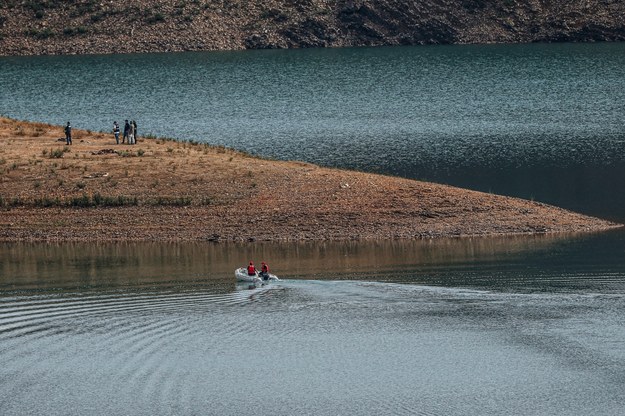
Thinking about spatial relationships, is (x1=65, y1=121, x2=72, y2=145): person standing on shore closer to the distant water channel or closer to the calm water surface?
the distant water channel

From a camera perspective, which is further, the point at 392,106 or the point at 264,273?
the point at 392,106

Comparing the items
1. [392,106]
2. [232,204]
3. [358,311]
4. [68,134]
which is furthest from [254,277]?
[392,106]

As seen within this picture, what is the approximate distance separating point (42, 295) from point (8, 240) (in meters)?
14.0

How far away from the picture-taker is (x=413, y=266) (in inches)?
2152

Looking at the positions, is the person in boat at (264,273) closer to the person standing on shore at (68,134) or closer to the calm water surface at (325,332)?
the calm water surface at (325,332)

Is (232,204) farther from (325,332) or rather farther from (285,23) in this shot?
(285,23)

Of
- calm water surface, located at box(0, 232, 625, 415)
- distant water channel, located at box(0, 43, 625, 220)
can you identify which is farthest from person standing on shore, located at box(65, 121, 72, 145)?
calm water surface, located at box(0, 232, 625, 415)

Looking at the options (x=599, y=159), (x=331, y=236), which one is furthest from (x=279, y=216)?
(x=599, y=159)

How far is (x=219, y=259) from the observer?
191 ft

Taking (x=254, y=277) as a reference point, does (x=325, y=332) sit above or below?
below

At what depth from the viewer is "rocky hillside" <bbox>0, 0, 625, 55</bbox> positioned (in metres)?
174

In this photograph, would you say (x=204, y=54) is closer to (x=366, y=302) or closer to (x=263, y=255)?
(x=263, y=255)

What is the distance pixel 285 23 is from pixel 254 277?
130391mm

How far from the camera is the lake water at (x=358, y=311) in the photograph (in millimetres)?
37438
